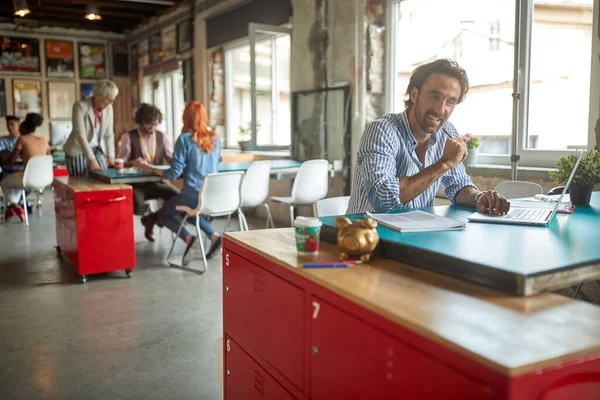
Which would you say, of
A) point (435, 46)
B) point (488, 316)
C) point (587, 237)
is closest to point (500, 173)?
point (435, 46)

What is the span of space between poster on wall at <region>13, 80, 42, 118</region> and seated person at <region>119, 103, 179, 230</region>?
22.6ft

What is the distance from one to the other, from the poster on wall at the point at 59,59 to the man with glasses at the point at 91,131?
7.41 meters

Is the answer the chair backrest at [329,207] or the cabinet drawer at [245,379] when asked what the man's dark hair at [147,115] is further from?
the cabinet drawer at [245,379]

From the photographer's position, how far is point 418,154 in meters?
2.29

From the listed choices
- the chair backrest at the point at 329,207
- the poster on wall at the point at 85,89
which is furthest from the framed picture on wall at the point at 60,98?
the chair backrest at the point at 329,207

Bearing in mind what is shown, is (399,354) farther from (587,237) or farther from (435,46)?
(435,46)

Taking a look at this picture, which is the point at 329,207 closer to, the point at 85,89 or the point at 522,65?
the point at 522,65

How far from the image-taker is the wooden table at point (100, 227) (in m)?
3.88

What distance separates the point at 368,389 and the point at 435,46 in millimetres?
4430

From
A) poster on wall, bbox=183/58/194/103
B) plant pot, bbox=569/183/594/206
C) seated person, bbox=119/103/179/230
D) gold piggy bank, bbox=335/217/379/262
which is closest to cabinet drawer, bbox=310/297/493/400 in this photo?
gold piggy bank, bbox=335/217/379/262

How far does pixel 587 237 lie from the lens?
4.80ft

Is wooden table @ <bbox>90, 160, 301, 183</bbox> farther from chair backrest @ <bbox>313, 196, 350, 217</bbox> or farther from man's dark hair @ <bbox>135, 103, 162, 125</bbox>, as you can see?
chair backrest @ <bbox>313, 196, 350, 217</bbox>

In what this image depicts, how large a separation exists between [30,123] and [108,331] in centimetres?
474

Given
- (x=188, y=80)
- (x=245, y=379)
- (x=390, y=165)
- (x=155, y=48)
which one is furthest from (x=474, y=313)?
(x=155, y=48)
